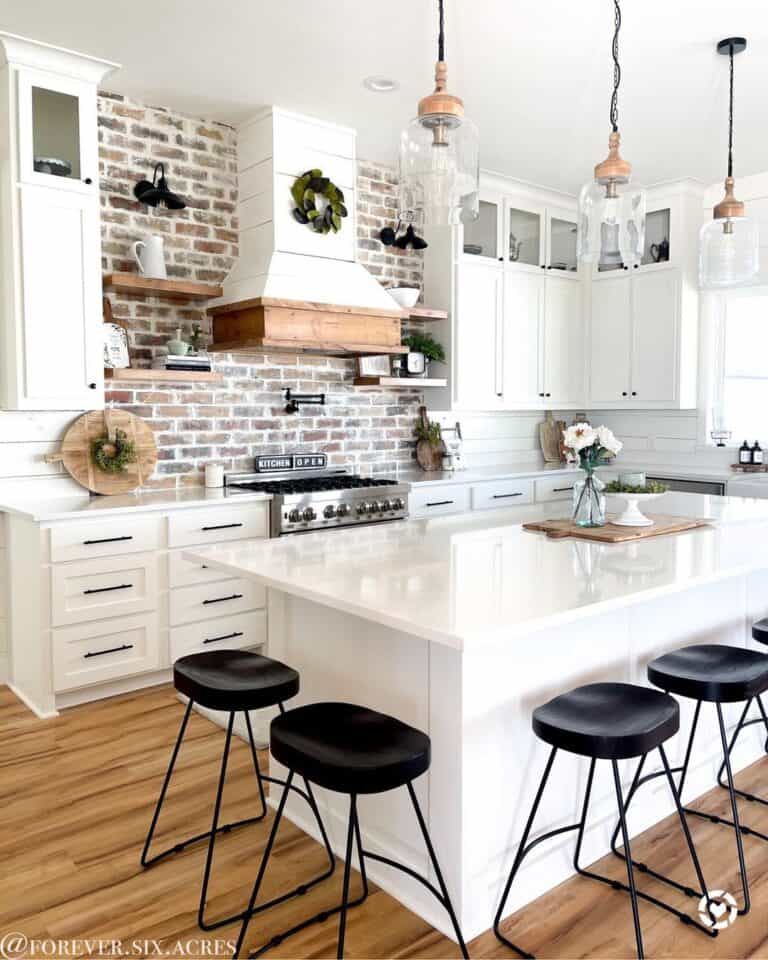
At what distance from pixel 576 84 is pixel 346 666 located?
3118mm

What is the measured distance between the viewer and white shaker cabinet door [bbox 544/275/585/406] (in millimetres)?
6020

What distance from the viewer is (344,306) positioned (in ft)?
14.6

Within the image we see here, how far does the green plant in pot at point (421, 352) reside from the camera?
204 inches

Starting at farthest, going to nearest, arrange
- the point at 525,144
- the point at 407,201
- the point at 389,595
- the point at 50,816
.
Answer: the point at 525,144 < the point at 50,816 < the point at 407,201 < the point at 389,595

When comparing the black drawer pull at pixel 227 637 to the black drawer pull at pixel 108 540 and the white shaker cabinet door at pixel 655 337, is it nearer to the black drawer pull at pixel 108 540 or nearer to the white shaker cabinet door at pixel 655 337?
the black drawer pull at pixel 108 540

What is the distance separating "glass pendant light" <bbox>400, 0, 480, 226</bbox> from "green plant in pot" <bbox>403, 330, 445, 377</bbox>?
→ 9.04ft

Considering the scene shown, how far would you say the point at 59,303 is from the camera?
12.3ft

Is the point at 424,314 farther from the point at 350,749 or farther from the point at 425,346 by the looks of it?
the point at 350,749

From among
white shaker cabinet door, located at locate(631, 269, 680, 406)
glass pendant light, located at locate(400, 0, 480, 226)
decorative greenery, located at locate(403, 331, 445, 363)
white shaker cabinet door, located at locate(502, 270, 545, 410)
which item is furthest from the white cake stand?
white shaker cabinet door, located at locate(631, 269, 680, 406)

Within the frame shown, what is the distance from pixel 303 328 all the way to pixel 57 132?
146 centimetres

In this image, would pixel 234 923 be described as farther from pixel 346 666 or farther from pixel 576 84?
pixel 576 84

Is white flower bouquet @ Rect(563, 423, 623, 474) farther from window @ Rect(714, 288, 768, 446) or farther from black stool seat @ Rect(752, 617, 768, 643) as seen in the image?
A: window @ Rect(714, 288, 768, 446)

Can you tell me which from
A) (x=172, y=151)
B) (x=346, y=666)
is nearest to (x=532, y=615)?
(x=346, y=666)

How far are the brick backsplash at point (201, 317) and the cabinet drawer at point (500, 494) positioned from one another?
2.68 ft
